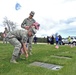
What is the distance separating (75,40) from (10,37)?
37.6 metres

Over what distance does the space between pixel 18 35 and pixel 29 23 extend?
2702 millimetres

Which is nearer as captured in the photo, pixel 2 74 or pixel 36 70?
pixel 2 74

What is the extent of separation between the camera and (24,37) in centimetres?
870

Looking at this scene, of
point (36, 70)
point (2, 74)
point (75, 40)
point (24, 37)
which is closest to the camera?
point (2, 74)

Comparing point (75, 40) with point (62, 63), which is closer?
point (62, 63)

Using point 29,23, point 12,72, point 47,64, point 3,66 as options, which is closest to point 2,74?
point 12,72

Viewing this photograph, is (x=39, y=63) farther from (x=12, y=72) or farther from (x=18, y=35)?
(x=12, y=72)

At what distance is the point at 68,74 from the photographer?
7277 mm

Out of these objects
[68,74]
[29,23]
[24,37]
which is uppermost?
[29,23]

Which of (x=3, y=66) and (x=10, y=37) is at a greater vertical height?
(x=10, y=37)

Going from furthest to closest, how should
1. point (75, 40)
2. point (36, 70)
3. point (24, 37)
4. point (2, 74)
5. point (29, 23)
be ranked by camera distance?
point (75, 40)
point (29, 23)
point (24, 37)
point (36, 70)
point (2, 74)

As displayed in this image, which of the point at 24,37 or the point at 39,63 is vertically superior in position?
the point at 24,37

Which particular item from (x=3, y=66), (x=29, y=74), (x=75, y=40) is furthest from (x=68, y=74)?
(x=75, y=40)

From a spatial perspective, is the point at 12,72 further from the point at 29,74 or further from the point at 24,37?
the point at 24,37
